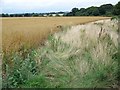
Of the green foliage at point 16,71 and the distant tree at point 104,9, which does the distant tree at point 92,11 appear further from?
the green foliage at point 16,71

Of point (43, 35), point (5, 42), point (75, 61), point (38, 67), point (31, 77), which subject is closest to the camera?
point (31, 77)

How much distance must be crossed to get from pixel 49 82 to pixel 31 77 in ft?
1.02

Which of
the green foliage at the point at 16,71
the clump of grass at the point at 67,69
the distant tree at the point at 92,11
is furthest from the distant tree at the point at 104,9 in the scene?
the green foliage at the point at 16,71

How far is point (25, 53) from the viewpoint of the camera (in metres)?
6.84

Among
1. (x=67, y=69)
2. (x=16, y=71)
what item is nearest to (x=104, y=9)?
(x=67, y=69)

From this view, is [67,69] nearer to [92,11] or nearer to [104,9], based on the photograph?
[104,9]

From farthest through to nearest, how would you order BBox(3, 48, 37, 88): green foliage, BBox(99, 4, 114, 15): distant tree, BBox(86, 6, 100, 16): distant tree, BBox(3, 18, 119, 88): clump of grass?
BBox(86, 6, 100, 16): distant tree < BBox(99, 4, 114, 15): distant tree < BBox(3, 18, 119, 88): clump of grass < BBox(3, 48, 37, 88): green foliage

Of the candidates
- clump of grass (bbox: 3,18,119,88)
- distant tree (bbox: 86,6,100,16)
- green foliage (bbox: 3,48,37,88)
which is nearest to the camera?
green foliage (bbox: 3,48,37,88)

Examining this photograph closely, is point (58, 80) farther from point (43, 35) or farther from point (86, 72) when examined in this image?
point (43, 35)

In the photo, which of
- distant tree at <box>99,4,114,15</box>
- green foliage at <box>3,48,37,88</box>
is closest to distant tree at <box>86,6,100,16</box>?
distant tree at <box>99,4,114,15</box>

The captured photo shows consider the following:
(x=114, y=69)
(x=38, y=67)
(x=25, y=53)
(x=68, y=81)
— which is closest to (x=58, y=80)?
(x=68, y=81)

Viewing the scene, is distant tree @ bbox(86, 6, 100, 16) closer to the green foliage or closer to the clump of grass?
the clump of grass

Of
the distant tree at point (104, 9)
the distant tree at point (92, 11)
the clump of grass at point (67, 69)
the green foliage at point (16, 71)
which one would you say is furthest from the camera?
the distant tree at point (92, 11)

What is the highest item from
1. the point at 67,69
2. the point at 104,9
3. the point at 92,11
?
the point at 67,69
